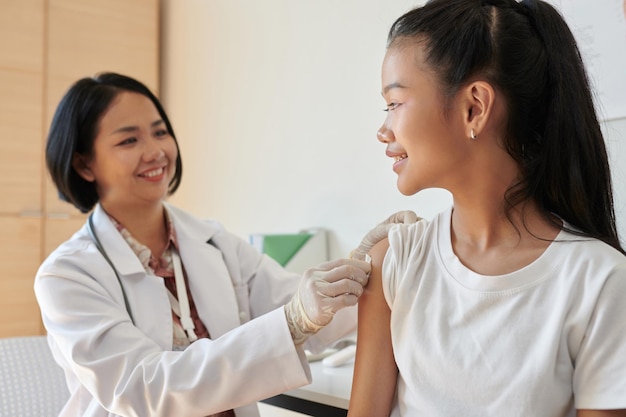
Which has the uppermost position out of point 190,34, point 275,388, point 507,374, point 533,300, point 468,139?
point 190,34

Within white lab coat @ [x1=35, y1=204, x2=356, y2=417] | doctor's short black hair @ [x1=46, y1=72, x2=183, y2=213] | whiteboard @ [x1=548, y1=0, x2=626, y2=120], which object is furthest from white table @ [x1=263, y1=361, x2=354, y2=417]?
whiteboard @ [x1=548, y1=0, x2=626, y2=120]

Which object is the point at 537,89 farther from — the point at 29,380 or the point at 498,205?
the point at 29,380

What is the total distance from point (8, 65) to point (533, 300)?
2886 millimetres

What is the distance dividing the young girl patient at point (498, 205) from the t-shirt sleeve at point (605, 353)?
0.01 m

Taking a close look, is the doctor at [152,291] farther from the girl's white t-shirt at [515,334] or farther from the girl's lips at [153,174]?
the girl's white t-shirt at [515,334]

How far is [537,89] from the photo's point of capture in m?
1.07

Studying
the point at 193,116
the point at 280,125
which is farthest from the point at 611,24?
the point at 193,116

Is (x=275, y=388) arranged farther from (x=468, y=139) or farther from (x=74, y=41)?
(x=74, y=41)

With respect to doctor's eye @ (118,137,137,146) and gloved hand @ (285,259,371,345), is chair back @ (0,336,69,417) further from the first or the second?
gloved hand @ (285,259,371,345)

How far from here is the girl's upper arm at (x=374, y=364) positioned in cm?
117

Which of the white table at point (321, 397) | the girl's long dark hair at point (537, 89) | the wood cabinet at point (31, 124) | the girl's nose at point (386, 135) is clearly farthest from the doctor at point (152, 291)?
the wood cabinet at point (31, 124)

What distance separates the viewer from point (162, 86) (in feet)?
12.3

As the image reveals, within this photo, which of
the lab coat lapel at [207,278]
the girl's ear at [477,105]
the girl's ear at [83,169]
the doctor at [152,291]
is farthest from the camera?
the girl's ear at [83,169]

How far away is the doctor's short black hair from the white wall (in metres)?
0.94
